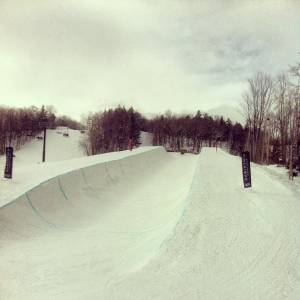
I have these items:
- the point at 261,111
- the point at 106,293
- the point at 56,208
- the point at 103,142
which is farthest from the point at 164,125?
the point at 106,293

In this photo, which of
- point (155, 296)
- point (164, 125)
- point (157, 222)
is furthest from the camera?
point (164, 125)

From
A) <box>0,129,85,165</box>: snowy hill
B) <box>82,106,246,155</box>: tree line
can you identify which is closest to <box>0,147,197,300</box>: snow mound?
<box>0,129,85,165</box>: snowy hill

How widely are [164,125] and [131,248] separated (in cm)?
8067

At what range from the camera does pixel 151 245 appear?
718 centimetres

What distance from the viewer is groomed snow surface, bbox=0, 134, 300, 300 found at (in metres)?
5.17

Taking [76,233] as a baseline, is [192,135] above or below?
above

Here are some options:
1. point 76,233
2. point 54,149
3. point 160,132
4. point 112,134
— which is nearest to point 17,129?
point 54,149

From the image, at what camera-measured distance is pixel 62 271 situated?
629 cm

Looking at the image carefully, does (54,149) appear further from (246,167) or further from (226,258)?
(226,258)

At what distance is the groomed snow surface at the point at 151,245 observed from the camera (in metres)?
5.17

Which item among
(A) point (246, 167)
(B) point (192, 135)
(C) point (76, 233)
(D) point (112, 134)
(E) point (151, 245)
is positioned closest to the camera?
(E) point (151, 245)

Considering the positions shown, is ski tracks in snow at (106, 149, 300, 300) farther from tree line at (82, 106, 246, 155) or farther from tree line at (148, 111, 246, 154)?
tree line at (148, 111, 246, 154)

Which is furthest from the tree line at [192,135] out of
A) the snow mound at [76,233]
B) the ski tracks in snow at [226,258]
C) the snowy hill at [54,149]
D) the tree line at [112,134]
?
the ski tracks in snow at [226,258]

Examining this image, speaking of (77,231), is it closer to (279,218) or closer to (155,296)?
(155,296)
